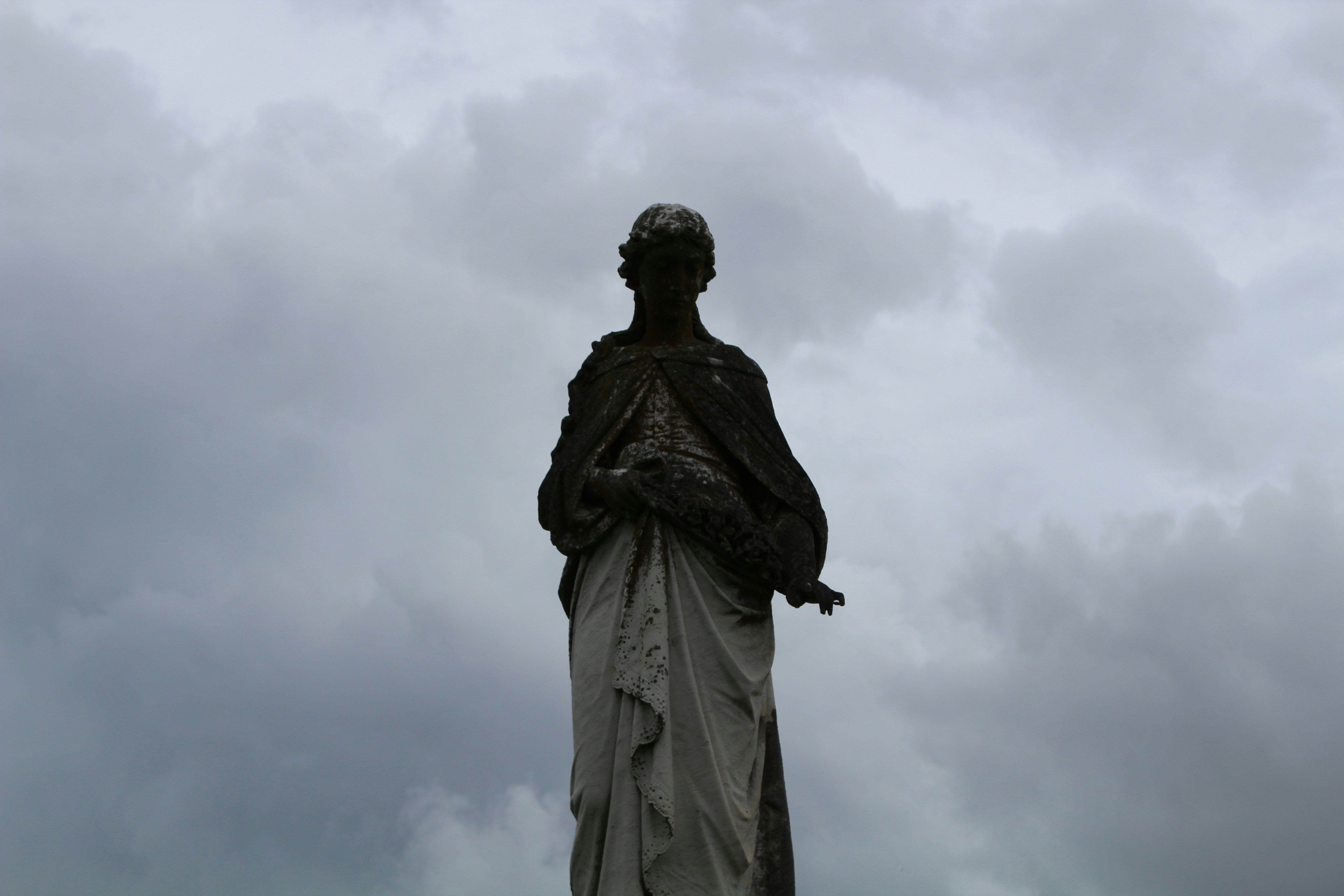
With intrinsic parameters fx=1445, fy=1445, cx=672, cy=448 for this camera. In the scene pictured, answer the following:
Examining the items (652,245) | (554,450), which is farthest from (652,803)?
(652,245)

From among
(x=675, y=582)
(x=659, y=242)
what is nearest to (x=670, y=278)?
(x=659, y=242)

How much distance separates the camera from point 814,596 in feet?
29.8

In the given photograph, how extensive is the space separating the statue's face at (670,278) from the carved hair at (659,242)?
0.12 feet

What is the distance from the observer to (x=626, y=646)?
350 inches

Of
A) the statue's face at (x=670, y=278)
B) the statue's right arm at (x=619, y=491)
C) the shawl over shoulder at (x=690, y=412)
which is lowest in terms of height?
the statue's right arm at (x=619, y=491)

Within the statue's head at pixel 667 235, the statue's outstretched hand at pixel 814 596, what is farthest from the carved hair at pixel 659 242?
the statue's outstretched hand at pixel 814 596

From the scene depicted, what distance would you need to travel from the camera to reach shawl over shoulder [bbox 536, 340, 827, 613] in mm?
9617

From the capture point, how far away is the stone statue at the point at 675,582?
8516 mm

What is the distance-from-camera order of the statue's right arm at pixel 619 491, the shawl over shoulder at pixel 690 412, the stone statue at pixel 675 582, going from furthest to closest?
the shawl over shoulder at pixel 690 412 < the statue's right arm at pixel 619 491 < the stone statue at pixel 675 582

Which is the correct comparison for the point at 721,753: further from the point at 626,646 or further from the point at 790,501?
the point at 790,501

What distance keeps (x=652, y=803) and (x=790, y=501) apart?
228cm

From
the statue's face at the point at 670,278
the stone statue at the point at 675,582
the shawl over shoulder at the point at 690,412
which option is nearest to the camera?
the stone statue at the point at 675,582

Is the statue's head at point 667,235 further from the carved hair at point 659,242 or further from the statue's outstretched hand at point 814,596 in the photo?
the statue's outstretched hand at point 814,596

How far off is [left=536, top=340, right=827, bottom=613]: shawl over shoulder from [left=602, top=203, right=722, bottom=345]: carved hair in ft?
0.98
